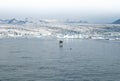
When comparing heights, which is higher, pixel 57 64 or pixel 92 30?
pixel 57 64

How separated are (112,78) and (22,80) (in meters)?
7.21

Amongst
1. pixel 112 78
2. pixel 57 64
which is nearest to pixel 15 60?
pixel 57 64

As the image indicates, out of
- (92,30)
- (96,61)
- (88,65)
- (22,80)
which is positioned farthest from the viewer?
(92,30)

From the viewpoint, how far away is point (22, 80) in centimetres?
3209

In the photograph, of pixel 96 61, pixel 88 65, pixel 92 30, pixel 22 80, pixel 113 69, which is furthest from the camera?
pixel 92 30

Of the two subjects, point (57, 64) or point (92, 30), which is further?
point (92, 30)

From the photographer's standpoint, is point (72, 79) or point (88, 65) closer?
point (72, 79)

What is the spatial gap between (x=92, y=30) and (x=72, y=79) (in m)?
100

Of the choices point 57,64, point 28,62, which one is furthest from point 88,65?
point 28,62

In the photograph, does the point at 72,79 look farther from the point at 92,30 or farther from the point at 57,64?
the point at 92,30

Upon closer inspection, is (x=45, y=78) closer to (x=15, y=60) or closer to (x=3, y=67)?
(x=3, y=67)

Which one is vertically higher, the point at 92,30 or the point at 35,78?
the point at 35,78

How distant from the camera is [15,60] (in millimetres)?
45406

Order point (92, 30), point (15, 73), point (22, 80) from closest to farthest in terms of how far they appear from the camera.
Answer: point (22, 80)
point (15, 73)
point (92, 30)
